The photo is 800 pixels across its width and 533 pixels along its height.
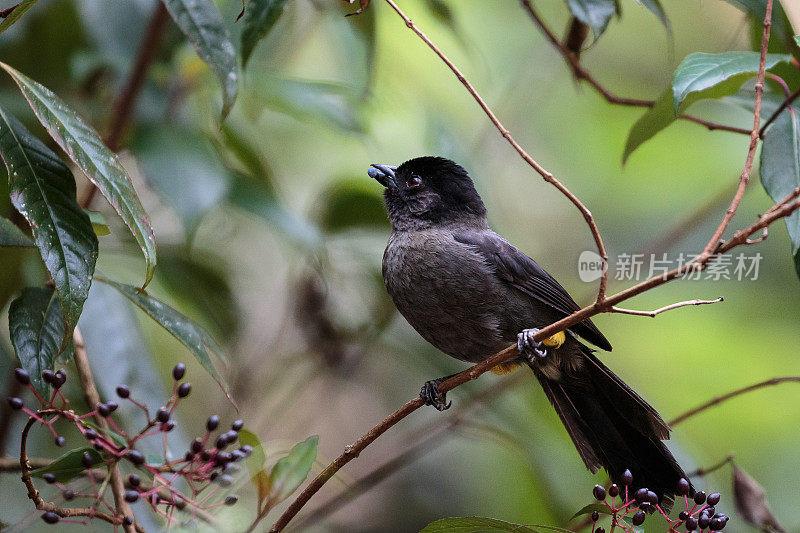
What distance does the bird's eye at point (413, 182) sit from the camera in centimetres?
304

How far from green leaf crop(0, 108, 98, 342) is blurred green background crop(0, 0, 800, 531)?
0.54m

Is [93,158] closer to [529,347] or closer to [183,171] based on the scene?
[183,171]

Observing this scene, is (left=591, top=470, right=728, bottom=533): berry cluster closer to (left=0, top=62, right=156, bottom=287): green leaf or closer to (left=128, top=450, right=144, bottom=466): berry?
(left=128, top=450, right=144, bottom=466): berry

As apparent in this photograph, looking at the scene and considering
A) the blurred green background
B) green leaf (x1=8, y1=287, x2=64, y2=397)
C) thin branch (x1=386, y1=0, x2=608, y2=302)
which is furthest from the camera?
the blurred green background

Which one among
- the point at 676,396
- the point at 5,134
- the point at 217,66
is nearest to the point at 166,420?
the point at 5,134

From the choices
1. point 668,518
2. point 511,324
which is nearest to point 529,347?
point 511,324

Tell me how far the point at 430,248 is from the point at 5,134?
1.34 meters

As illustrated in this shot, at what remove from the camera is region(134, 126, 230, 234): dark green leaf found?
107 inches

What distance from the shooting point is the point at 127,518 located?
5.90ft

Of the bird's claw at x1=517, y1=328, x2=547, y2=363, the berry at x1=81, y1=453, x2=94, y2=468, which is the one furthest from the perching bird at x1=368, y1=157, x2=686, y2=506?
the berry at x1=81, y1=453, x2=94, y2=468

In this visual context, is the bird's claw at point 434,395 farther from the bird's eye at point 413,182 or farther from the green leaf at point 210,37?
the green leaf at point 210,37

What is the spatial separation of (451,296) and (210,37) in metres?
1.08

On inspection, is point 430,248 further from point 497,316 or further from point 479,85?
point 479,85

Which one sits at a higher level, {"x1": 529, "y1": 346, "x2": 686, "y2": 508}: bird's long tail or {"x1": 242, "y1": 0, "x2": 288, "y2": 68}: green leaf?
{"x1": 242, "y1": 0, "x2": 288, "y2": 68}: green leaf
